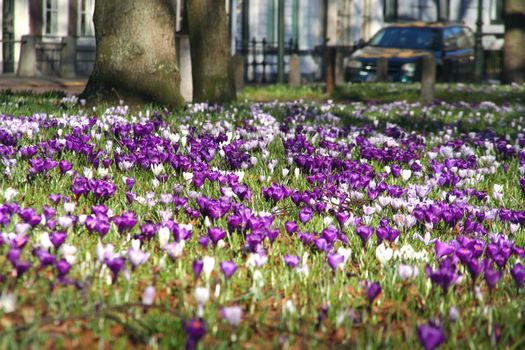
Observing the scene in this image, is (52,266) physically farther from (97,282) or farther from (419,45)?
(419,45)

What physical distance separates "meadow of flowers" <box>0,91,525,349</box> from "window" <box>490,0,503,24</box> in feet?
115

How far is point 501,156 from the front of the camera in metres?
9.15

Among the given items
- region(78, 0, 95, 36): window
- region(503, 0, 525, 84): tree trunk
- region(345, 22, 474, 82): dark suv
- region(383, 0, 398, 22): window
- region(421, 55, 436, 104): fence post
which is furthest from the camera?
region(383, 0, 398, 22): window

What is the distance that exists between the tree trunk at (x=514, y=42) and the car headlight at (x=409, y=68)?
8.87ft

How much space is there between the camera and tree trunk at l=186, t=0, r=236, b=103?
1466 cm

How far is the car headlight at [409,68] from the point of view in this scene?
1135 inches

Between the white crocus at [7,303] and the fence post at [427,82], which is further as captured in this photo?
the fence post at [427,82]

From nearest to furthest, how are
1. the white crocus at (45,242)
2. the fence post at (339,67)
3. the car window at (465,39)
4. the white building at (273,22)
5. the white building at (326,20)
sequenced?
the white crocus at (45,242)
the fence post at (339,67)
the car window at (465,39)
the white building at (273,22)
the white building at (326,20)

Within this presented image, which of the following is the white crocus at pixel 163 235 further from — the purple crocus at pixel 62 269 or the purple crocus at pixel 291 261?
the purple crocus at pixel 62 269

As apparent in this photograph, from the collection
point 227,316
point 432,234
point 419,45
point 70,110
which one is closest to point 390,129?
point 70,110

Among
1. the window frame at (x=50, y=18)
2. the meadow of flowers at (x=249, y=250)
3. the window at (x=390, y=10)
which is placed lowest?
the meadow of flowers at (x=249, y=250)

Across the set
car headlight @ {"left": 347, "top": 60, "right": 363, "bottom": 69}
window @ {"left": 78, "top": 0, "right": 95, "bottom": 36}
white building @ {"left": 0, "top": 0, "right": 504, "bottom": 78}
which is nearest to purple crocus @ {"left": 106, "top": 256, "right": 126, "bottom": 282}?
car headlight @ {"left": 347, "top": 60, "right": 363, "bottom": 69}

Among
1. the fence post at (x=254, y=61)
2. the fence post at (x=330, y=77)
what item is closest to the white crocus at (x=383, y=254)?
the fence post at (x=330, y=77)

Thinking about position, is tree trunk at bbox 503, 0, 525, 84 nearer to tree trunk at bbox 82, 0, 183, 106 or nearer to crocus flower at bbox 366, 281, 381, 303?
tree trunk at bbox 82, 0, 183, 106
